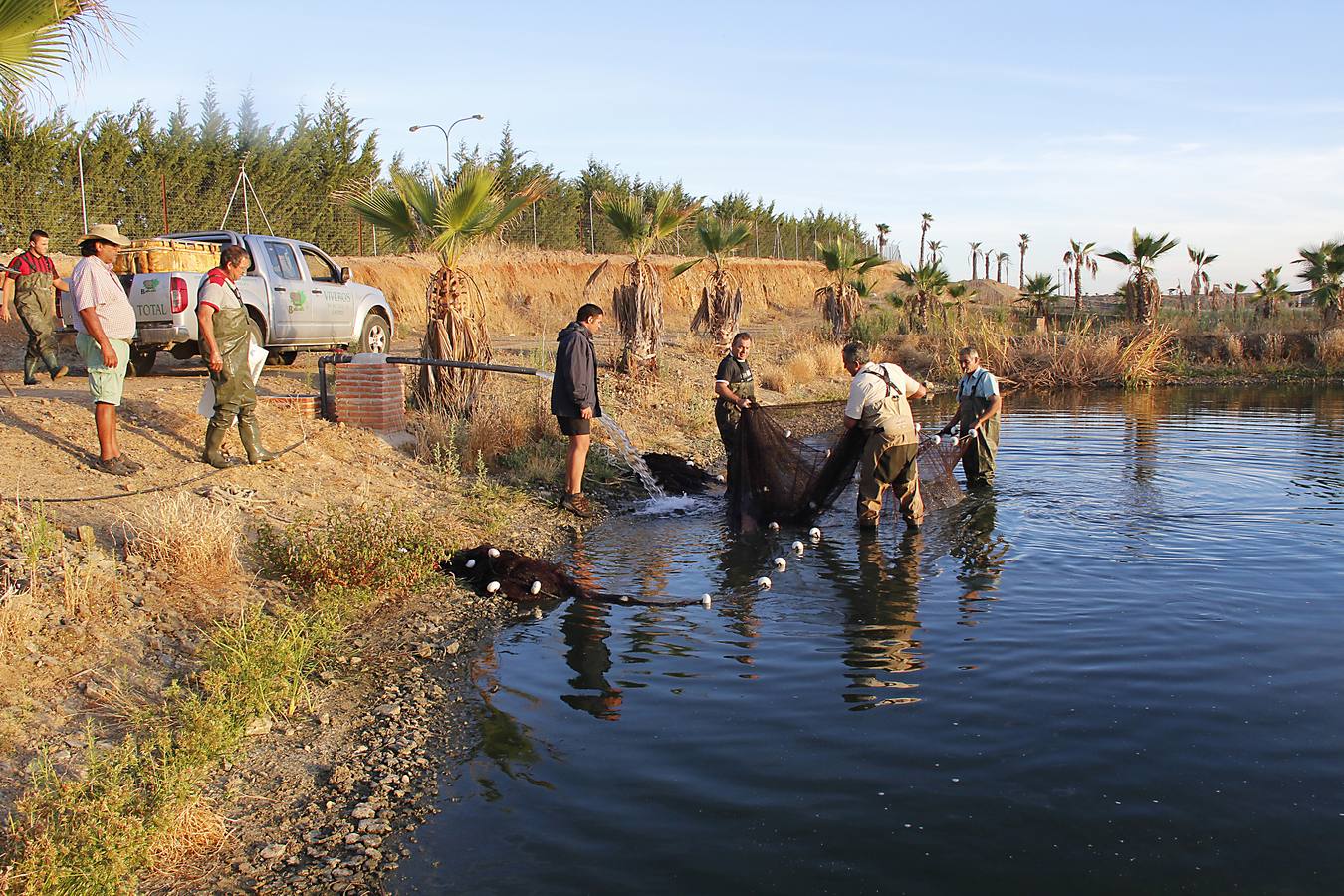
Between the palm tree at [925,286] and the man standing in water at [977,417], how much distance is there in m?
24.8

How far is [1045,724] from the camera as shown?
5.78 meters

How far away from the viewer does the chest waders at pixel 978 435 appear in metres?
12.2

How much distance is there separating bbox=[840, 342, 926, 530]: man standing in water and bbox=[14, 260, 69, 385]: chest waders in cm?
937

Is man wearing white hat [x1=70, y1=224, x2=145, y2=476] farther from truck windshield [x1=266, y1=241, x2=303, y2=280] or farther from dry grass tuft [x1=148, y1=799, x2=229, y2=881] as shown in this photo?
truck windshield [x1=266, y1=241, x2=303, y2=280]

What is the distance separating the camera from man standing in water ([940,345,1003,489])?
12.0 meters

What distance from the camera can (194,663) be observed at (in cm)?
615

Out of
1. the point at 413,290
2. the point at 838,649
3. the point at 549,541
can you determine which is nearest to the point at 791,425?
the point at 549,541

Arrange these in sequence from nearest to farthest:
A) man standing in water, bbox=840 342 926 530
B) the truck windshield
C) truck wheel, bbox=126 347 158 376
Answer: man standing in water, bbox=840 342 926 530 < truck wheel, bbox=126 347 158 376 < the truck windshield

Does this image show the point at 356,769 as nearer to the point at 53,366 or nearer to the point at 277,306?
the point at 53,366

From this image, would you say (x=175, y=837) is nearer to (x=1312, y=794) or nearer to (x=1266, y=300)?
(x=1312, y=794)

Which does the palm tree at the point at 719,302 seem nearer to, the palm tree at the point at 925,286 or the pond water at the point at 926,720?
the palm tree at the point at 925,286

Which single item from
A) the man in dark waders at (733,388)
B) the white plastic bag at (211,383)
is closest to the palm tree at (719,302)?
the man in dark waders at (733,388)

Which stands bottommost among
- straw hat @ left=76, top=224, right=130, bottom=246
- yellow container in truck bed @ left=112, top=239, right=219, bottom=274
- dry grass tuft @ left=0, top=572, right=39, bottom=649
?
dry grass tuft @ left=0, top=572, right=39, bottom=649

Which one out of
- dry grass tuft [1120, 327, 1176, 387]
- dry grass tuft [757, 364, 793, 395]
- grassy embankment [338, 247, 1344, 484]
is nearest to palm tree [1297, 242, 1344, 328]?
grassy embankment [338, 247, 1344, 484]
